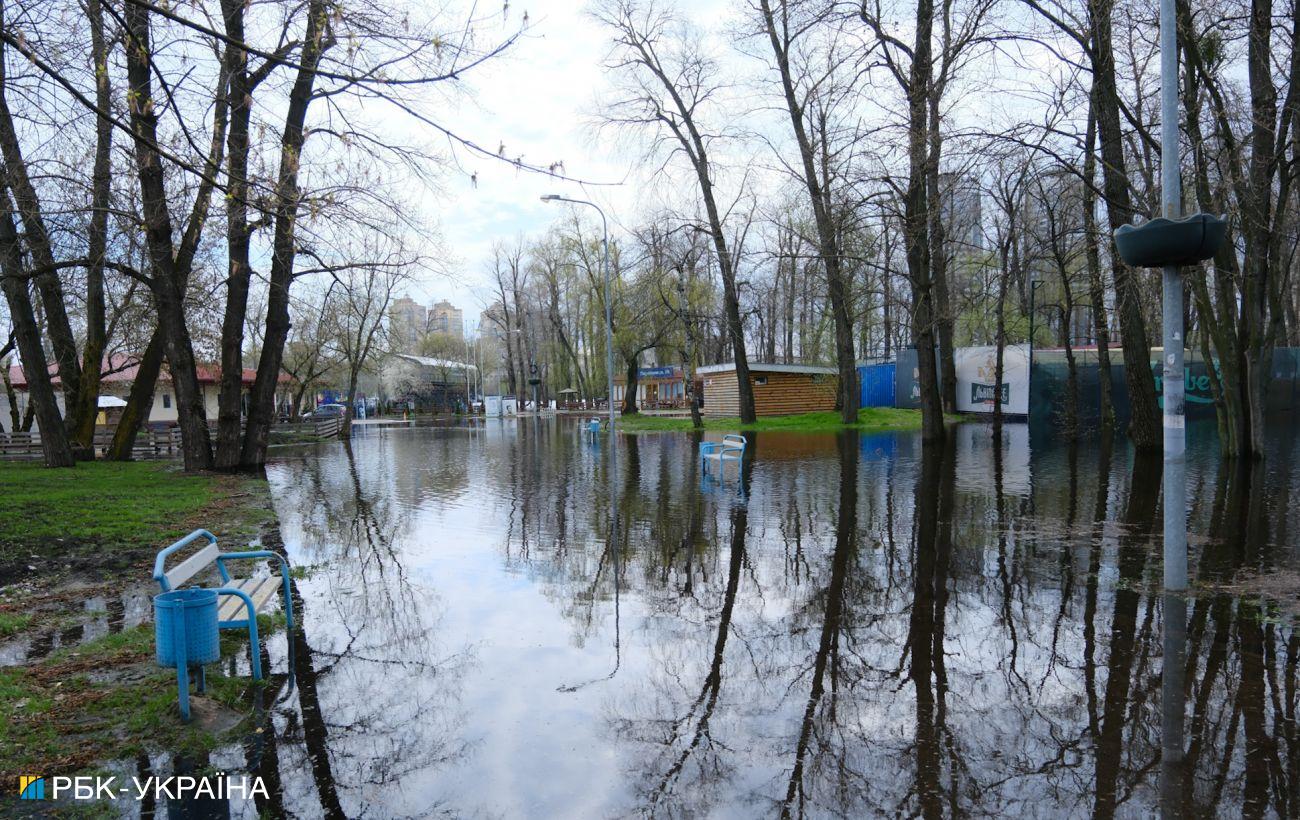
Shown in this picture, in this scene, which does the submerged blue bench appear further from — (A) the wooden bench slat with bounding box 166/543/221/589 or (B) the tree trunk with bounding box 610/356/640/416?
(B) the tree trunk with bounding box 610/356/640/416

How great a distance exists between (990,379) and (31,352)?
3283cm

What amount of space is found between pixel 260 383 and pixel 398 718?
1578 centimetres

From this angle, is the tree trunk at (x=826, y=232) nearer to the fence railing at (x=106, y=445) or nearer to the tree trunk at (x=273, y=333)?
the tree trunk at (x=273, y=333)

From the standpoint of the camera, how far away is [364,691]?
16.3ft

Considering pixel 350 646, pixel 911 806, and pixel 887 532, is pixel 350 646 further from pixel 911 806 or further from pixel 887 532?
pixel 887 532

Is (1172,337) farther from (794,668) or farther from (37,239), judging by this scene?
(37,239)

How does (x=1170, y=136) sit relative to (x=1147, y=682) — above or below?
above

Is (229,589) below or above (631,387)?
below

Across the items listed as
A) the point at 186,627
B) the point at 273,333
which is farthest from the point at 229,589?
the point at 273,333

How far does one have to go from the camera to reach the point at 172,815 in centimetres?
348

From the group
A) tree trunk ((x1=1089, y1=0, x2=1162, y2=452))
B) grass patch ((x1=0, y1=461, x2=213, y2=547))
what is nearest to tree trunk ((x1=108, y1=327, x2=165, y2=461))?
grass patch ((x1=0, y1=461, x2=213, y2=547))

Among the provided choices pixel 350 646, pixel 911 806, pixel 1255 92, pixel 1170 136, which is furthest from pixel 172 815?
pixel 1255 92

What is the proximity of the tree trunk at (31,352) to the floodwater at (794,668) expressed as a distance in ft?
31.1

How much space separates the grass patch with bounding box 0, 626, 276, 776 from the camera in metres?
4.02
